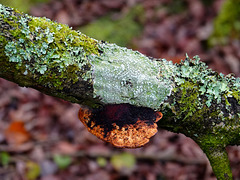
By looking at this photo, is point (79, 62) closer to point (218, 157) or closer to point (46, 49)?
point (46, 49)

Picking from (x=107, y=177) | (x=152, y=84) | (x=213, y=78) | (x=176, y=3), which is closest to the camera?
(x=152, y=84)

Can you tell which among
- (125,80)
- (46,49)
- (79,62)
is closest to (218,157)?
(125,80)

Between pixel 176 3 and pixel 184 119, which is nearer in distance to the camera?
pixel 184 119

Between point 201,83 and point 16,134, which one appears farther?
point 16,134

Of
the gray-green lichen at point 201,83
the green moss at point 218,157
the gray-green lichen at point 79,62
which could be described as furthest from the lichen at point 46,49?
the green moss at point 218,157

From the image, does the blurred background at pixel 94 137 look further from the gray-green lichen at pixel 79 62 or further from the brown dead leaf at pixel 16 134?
the gray-green lichen at pixel 79 62

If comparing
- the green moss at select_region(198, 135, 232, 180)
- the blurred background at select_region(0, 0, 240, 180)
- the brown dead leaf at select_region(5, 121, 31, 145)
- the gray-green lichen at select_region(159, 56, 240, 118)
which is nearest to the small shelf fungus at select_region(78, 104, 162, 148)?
the gray-green lichen at select_region(159, 56, 240, 118)

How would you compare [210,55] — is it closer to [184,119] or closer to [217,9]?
[217,9]

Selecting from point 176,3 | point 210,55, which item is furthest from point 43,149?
point 176,3
